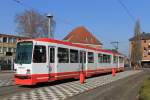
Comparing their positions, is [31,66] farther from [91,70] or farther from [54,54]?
[91,70]

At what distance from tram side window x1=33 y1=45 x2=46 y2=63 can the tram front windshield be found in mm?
337

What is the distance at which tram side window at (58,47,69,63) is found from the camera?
27.4m

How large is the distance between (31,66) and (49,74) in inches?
80.7

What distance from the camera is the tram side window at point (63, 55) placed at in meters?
27.4

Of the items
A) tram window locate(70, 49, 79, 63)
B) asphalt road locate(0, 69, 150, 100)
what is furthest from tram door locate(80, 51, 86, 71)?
asphalt road locate(0, 69, 150, 100)

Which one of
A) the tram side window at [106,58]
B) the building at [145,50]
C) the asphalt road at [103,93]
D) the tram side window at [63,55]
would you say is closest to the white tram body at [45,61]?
the tram side window at [63,55]

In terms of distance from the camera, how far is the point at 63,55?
28391 mm

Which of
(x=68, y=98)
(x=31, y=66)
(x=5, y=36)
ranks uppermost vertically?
(x=5, y=36)

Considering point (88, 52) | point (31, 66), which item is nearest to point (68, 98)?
point (31, 66)

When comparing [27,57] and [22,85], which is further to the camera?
[22,85]

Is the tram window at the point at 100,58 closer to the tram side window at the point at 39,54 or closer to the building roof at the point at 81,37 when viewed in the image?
the tram side window at the point at 39,54

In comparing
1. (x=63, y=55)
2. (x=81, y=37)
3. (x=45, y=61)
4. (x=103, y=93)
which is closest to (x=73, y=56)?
(x=63, y=55)

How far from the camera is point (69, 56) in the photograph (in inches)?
1173

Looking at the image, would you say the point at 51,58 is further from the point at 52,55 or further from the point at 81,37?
the point at 81,37
